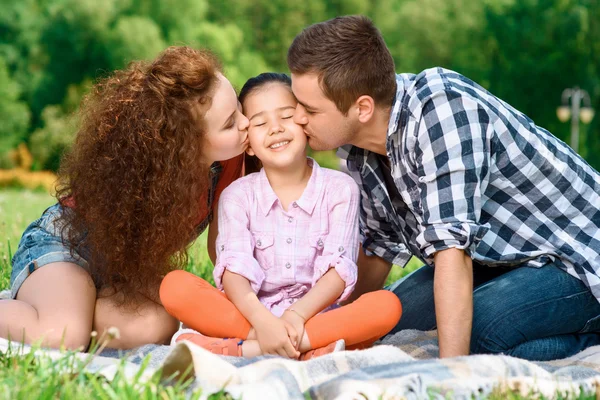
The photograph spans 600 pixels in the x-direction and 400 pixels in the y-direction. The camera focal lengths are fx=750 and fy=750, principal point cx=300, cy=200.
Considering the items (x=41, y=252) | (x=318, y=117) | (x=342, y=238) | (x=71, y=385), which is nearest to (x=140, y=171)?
(x=41, y=252)

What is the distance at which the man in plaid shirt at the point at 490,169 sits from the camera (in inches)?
120

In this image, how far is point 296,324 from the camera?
297cm

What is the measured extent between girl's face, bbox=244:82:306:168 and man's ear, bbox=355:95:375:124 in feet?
0.89

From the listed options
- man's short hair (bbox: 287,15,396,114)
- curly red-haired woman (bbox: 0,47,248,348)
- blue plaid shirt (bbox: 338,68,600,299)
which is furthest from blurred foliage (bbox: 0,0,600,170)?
curly red-haired woman (bbox: 0,47,248,348)

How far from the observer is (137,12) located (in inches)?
1163

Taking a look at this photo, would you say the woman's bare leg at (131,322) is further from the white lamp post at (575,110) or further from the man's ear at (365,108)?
the white lamp post at (575,110)

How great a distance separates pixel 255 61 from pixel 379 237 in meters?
27.8

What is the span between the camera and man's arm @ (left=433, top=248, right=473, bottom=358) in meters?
2.78

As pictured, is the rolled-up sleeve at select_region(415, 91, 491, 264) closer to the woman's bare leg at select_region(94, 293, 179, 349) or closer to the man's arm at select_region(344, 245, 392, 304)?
the man's arm at select_region(344, 245, 392, 304)

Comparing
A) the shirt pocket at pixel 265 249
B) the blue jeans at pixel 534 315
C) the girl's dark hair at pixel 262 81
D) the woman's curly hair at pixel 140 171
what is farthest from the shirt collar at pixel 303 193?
the blue jeans at pixel 534 315

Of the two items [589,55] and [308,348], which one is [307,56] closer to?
[308,348]

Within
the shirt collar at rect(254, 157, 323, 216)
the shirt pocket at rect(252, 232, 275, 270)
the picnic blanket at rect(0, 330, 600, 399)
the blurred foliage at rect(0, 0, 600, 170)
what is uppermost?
the blurred foliage at rect(0, 0, 600, 170)

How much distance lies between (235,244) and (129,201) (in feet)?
1.58

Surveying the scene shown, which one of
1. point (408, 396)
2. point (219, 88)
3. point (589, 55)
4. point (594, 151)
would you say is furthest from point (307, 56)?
point (589, 55)
